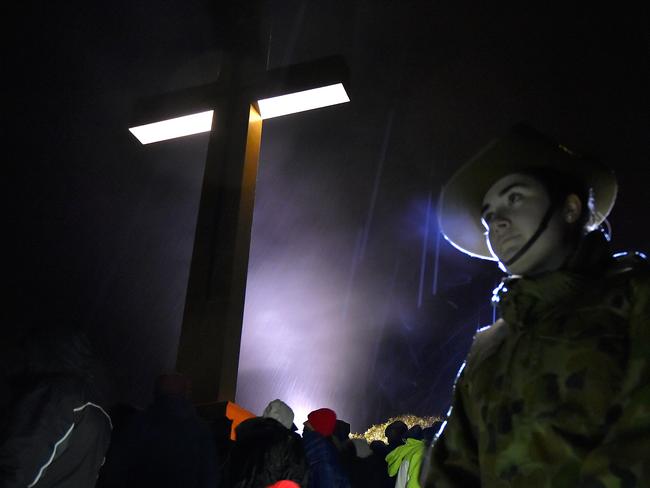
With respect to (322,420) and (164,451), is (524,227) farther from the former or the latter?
(322,420)

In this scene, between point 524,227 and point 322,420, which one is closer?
point 524,227

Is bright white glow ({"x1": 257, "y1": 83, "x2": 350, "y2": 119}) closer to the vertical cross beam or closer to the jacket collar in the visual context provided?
the vertical cross beam

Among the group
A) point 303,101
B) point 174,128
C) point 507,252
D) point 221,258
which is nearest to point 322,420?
point 221,258

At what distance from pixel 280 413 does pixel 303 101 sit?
3359mm

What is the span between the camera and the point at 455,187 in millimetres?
2188

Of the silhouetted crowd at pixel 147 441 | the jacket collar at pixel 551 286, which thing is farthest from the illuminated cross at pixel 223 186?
the jacket collar at pixel 551 286

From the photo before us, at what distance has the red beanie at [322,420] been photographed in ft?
14.7

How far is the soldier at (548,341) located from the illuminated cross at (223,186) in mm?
3007

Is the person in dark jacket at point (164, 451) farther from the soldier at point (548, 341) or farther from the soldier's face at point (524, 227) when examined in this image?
the soldier's face at point (524, 227)

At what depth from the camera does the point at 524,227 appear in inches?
72.9

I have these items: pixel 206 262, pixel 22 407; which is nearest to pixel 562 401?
pixel 22 407

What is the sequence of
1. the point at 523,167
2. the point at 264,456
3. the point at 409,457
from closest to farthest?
1. the point at 523,167
2. the point at 264,456
3. the point at 409,457

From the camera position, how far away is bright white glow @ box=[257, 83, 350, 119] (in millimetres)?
5988

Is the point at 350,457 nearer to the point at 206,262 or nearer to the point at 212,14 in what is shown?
the point at 206,262
